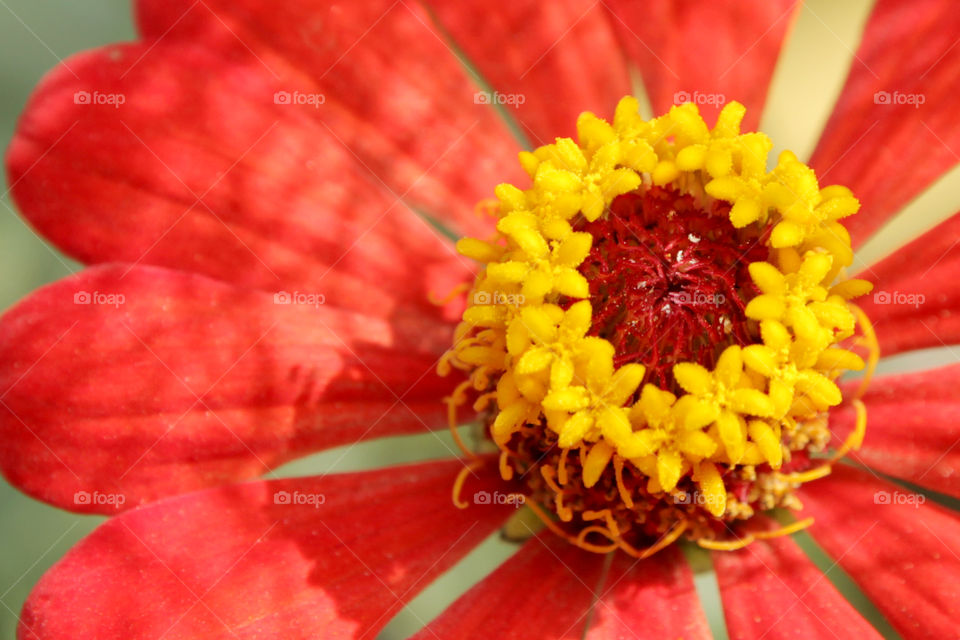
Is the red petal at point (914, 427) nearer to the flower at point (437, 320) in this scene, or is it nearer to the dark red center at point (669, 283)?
the flower at point (437, 320)

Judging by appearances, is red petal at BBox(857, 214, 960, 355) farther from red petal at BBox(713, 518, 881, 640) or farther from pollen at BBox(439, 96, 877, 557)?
red petal at BBox(713, 518, 881, 640)

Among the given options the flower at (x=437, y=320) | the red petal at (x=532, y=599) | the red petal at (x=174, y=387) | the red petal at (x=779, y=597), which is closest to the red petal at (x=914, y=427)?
the flower at (x=437, y=320)

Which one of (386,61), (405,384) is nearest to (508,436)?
(405,384)

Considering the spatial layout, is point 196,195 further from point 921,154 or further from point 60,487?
point 921,154

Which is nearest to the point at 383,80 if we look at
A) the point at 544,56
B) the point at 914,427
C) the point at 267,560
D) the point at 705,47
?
the point at 544,56

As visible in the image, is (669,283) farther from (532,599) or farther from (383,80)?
(383,80)
